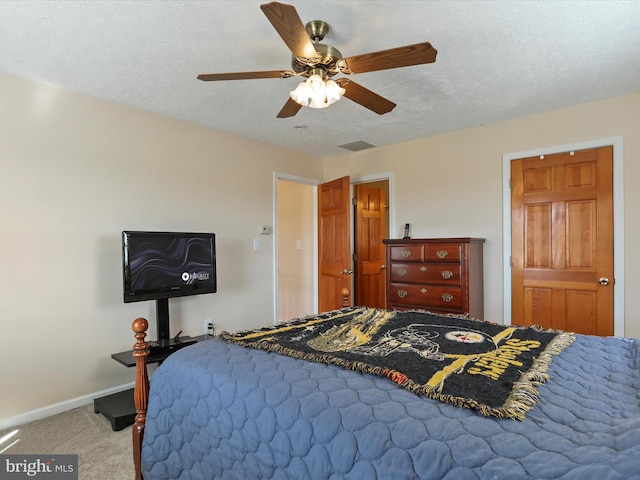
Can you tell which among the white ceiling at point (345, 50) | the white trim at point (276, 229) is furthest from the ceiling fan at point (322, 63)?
the white trim at point (276, 229)

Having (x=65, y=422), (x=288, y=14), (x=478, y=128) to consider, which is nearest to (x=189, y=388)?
(x=288, y=14)

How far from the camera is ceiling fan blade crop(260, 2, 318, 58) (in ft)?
4.63

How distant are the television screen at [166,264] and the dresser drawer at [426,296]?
1.80 metres

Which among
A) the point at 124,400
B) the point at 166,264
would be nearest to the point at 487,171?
the point at 166,264

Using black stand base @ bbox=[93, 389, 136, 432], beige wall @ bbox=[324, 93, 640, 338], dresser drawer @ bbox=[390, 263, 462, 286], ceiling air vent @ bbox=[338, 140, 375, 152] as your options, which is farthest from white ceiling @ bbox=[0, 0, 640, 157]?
black stand base @ bbox=[93, 389, 136, 432]

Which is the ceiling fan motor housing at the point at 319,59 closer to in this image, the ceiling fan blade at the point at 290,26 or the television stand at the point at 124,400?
the ceiling fan blade at the point at 290,26

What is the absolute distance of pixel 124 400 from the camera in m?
2.79

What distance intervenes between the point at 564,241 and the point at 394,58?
2516mm

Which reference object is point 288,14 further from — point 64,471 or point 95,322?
point 95,322

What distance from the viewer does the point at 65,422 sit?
264 centimetres

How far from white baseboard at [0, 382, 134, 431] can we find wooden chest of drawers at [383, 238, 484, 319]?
2.64 metres

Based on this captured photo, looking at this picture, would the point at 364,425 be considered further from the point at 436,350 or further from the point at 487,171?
the point at 487,171

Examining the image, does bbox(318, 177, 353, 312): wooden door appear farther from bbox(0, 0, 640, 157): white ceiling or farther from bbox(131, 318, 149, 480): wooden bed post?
bbox(131, 318, 149, 480): wooden bed post

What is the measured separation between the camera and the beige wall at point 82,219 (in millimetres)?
2631
